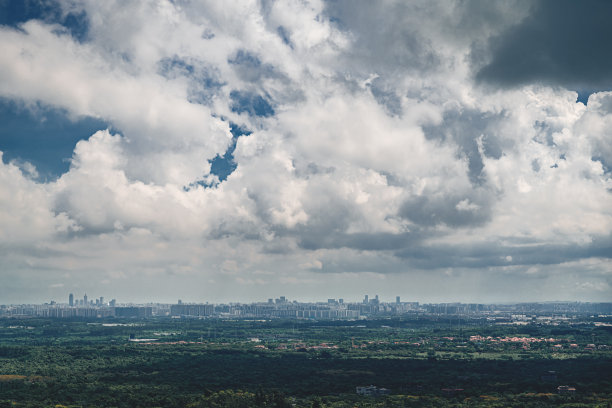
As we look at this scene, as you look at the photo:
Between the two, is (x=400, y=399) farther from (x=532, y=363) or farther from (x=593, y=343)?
(x=593, y=343)

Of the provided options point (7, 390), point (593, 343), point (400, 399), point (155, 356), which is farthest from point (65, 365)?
point (593, 343)

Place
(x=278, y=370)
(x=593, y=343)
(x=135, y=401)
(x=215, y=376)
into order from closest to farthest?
(x=135, y=401) → (x=215, y=376) → (x=278, y=370) → (x=593, y=343)

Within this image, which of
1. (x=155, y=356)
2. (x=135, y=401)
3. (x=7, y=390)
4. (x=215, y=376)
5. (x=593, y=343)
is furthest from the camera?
(x=593, y=343)

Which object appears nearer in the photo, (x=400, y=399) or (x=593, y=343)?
(x=400, y=399)

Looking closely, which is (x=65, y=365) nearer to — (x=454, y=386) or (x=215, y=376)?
(x=215, y=376)

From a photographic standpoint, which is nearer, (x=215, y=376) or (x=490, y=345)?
(x=215, y=376)

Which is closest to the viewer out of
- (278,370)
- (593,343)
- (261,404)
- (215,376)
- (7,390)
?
(261,404)

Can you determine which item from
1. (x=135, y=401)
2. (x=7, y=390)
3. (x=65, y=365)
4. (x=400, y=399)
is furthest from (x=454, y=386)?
(x=65, y=365)

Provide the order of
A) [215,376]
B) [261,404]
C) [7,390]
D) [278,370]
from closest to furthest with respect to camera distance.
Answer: [261,404] → [7,390] → [215,376] → [278,370]
